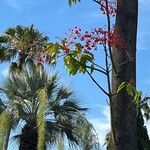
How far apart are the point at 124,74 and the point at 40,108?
51.4ft

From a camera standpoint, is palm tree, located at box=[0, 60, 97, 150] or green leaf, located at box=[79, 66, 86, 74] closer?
green leaf, located at box=[79, 66, 86, 74]

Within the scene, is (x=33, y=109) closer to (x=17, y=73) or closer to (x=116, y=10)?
(x=17, y=73)

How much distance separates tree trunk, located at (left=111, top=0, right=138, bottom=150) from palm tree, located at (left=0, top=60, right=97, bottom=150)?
1524 centimetres

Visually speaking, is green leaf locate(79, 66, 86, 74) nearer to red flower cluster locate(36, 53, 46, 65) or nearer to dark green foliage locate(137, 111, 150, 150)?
red flower cluster locate(36, 53, 46, 65)

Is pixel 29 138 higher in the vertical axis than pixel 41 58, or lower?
higher

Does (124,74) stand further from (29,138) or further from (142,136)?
(142,136)

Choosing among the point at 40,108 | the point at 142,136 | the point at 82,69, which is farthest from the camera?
the point at 142,136

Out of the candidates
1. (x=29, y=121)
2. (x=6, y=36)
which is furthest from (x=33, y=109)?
(x=6, y=36)

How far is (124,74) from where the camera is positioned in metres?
3.99

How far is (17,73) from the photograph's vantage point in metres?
22.3

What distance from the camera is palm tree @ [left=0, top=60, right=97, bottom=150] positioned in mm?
20109

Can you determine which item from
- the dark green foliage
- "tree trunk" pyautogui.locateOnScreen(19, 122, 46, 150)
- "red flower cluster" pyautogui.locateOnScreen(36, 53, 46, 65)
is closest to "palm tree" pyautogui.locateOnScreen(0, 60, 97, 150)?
"tree trunk" pyautogui.locateOnScreen(19, 122, 46, 150)

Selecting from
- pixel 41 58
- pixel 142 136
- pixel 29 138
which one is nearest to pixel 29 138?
pixel 29 138

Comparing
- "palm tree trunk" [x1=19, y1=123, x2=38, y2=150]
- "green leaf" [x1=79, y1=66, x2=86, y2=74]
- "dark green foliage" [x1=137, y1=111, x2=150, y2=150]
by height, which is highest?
"dark green foliage" [x1=137, y1=111, x2=150, y2=150]
